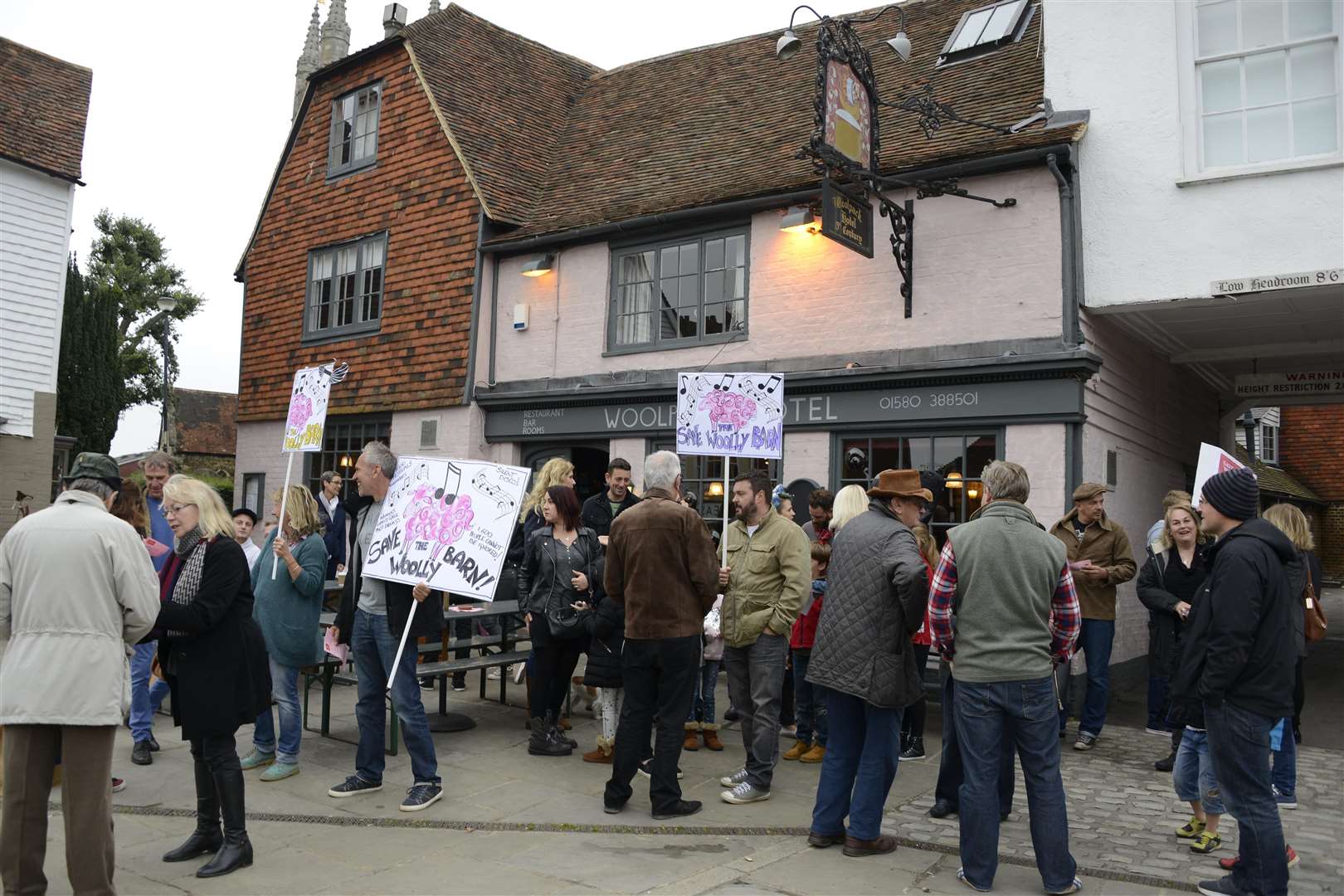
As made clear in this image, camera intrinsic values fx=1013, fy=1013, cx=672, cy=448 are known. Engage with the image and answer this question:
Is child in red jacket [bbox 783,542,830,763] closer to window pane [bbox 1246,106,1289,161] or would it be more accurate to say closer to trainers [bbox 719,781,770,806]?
trainers [bbox 719,781,770,806]

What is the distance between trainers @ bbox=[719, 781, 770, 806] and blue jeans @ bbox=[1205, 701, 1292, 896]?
102 inches

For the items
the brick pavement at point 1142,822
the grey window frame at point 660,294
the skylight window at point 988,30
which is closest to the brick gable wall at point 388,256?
the grey window frame at point 660,294

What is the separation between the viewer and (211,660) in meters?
5.04

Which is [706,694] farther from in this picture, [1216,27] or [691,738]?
[1216,27]

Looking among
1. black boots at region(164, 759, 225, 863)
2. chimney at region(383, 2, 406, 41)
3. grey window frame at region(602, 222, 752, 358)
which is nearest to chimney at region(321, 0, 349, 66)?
chimney at region(383, 2, 406, 41)

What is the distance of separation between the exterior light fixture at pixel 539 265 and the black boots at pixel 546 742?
7.75m

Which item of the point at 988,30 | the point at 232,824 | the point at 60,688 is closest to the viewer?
the point at 60,688

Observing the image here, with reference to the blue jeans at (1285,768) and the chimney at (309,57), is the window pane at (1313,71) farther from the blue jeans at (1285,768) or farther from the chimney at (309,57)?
the chimney at (309,57)

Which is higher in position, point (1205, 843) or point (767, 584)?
point (767, 584)

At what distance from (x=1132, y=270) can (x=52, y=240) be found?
59.8ft

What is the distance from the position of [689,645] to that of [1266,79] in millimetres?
7919

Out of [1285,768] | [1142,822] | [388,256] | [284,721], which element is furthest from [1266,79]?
[388,256]

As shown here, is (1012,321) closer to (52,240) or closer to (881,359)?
(881,359)

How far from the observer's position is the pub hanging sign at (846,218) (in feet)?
31.4
